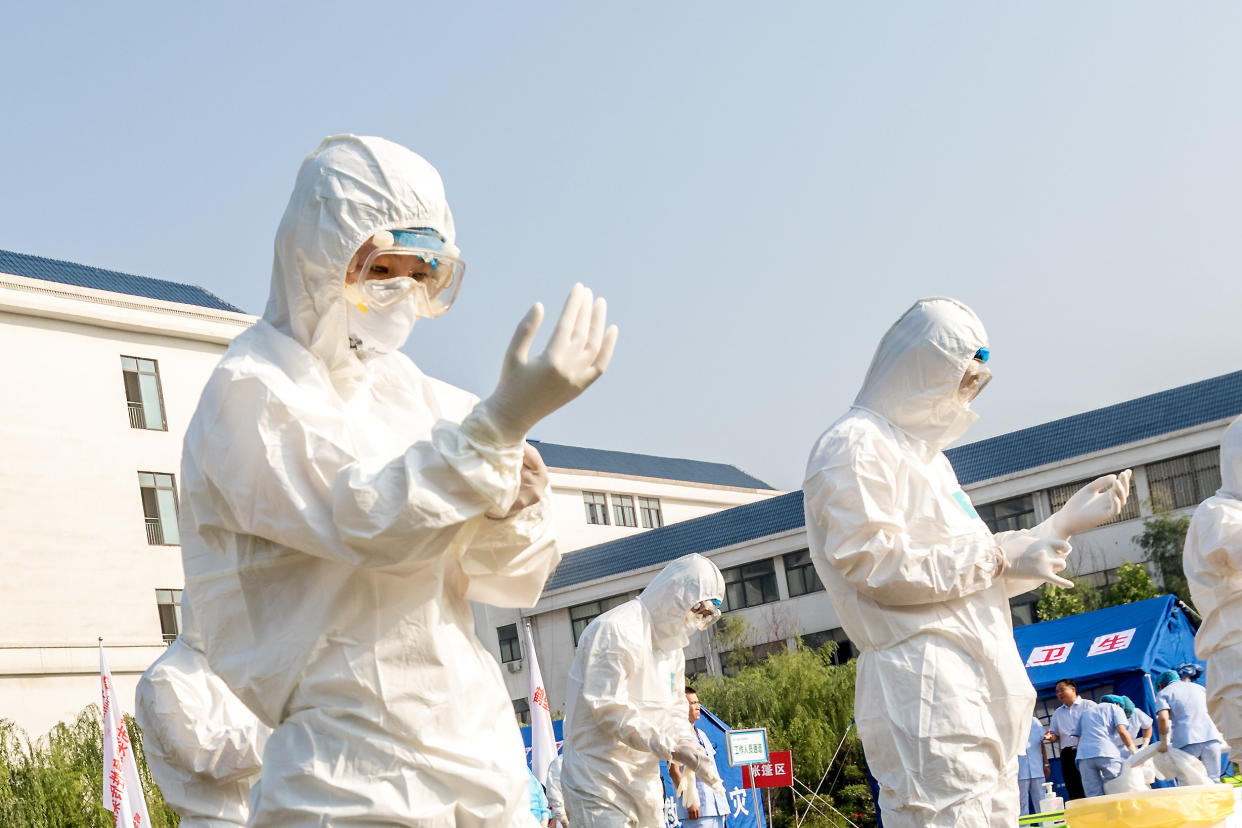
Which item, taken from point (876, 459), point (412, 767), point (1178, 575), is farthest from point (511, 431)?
point (1178, 575)

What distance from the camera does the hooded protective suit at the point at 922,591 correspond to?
5.71 metres

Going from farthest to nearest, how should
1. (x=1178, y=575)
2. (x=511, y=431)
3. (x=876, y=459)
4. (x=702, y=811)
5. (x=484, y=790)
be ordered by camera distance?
1. (x=1178, y=575)
2. (x=702, y=811)
3. (x=876, y=459)
4. (x=484, y=790)
5. (x=511, y=431)

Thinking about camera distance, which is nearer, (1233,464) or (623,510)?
(1233,464)

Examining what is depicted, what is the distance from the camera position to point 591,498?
56062 millimetres

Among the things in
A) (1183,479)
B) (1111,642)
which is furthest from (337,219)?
(1183,479)

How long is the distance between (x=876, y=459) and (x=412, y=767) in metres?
3.29

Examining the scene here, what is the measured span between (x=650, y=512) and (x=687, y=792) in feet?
153

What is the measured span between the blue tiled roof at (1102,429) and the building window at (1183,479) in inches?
30.0

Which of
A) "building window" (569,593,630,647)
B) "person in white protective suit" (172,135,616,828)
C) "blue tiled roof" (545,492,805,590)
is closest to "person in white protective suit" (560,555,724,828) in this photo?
"person in white protective suit" (172,135,616,828)

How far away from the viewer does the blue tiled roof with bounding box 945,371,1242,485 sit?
3434cm

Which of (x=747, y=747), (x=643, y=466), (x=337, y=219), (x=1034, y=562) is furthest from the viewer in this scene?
(x=643, y=466)

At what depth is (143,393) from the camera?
3641 centimetres

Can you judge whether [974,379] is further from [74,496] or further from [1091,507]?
[74,496]

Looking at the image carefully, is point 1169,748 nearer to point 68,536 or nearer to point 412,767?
point 412,767
